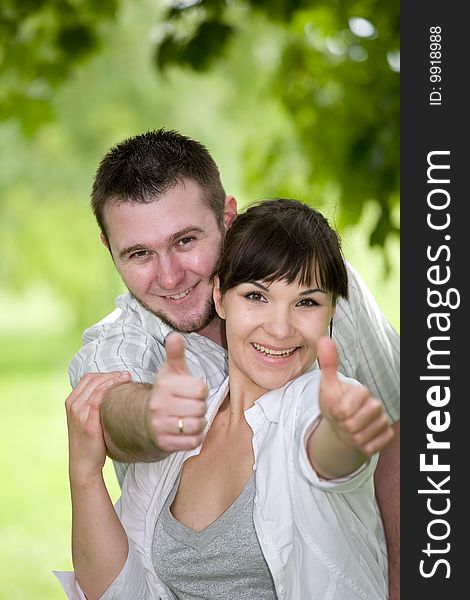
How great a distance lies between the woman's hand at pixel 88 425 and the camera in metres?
1.78

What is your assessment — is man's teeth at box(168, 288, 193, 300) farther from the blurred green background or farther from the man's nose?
the blurred green background

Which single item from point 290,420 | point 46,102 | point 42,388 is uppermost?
point 42,388

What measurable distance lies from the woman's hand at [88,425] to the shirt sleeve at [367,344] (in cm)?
51

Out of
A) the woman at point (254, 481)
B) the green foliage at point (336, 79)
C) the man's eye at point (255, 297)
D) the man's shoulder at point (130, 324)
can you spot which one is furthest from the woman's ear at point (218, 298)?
the green foliage at point (336, 79)

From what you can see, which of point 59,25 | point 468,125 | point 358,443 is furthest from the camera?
point 59,25

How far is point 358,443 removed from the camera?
1.32 meters

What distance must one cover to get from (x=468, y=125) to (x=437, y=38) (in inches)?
7.9

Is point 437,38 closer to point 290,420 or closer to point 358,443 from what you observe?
point 290,420

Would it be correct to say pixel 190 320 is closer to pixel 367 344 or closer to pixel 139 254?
pixel 139 254

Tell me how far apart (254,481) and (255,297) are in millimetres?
295

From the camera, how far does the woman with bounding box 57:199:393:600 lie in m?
1.63

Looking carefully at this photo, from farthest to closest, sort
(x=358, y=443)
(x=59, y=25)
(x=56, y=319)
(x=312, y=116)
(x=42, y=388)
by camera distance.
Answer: (x=56, y=319), (x=42, y=388), (x=312, y=116), (x=59, y=25), (x=358, y=443)

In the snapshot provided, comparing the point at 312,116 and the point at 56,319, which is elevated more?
the point at 56,319

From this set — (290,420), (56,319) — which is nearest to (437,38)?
(290,420)
